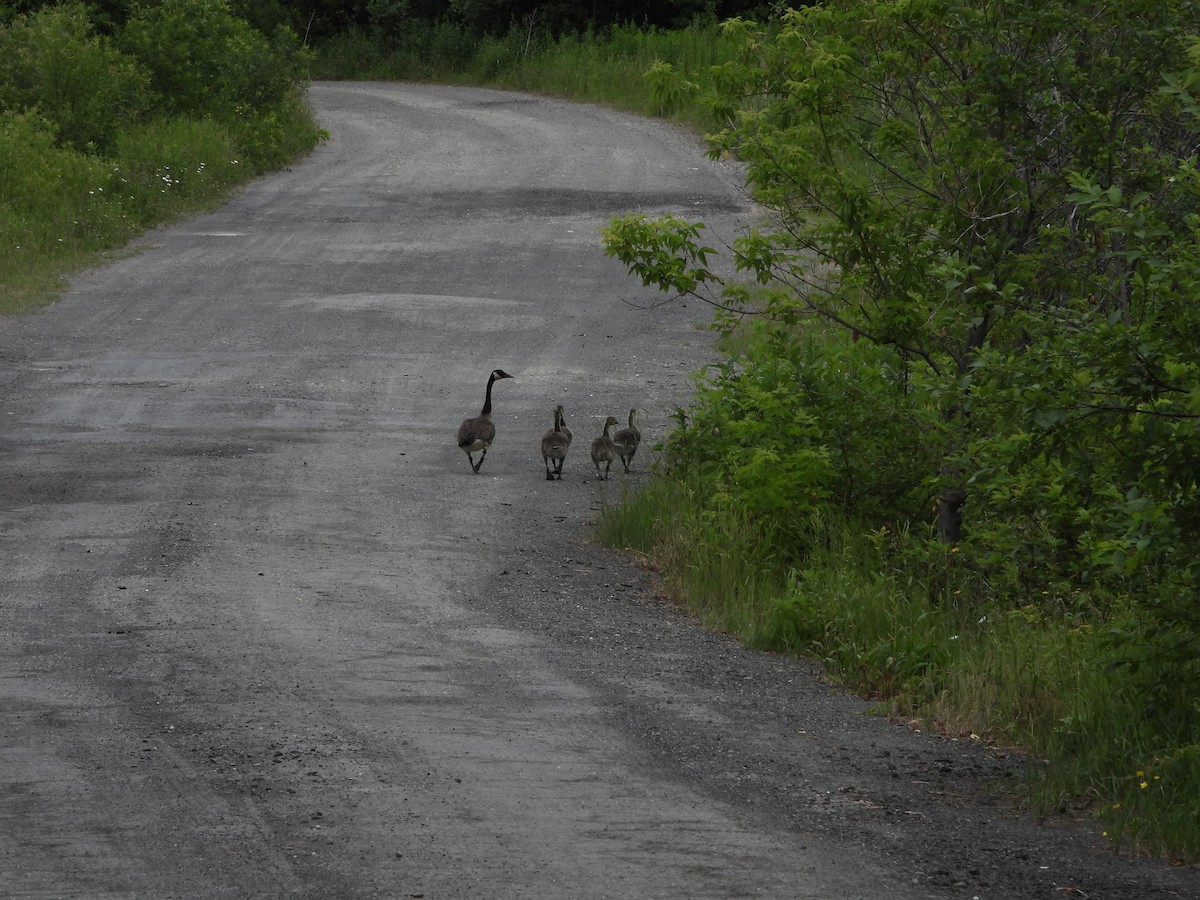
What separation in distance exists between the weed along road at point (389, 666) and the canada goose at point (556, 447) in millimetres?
141

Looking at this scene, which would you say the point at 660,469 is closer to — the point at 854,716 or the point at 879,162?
the point at 879,162

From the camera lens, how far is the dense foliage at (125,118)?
24656 mm

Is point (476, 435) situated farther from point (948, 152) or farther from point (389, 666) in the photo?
point (389, 666)

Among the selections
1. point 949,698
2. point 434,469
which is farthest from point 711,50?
point 949,698

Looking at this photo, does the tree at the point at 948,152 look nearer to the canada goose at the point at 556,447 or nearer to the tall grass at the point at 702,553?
the tall grass at the point at 702,553

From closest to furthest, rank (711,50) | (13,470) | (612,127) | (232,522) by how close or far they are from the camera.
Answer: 1. (232,522)
2. (13,470)
3. (612,127)
4. (711,50)

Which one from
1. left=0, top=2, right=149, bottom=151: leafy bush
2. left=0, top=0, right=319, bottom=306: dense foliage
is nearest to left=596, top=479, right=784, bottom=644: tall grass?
left=0, top=0, right=319, bottom=306: dense foliage

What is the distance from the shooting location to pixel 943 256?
11461mm

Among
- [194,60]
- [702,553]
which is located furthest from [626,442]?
[194,60]

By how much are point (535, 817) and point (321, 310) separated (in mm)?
15138

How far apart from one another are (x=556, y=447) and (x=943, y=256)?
425 cm

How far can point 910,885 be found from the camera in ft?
21.5

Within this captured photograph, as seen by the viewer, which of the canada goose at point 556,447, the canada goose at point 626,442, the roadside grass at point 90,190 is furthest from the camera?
the roadside grass at point 90,190

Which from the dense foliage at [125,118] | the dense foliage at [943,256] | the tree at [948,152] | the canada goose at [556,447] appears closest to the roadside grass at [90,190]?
the dense foliage at [125,118]
